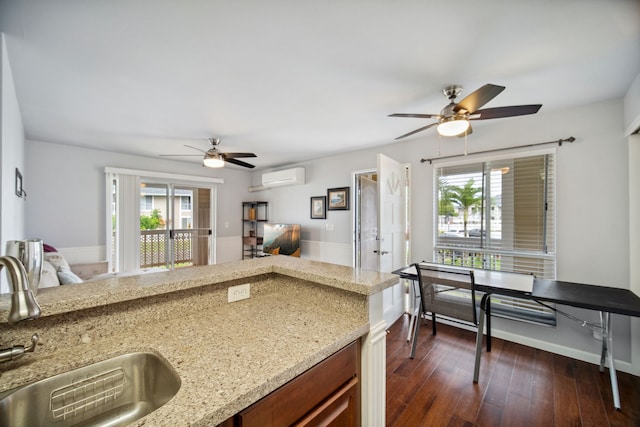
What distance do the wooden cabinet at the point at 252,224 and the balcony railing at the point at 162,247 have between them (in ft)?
3.48

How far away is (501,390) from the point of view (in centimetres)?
197

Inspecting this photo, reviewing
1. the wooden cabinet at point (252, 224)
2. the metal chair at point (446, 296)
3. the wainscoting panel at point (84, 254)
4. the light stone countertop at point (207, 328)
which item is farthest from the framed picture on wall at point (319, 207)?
the wainscoting panel at point (84, 254)

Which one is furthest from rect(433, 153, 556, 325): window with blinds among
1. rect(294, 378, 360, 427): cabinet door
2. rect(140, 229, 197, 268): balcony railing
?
rect(140, 229, 197, 268): balcony railing

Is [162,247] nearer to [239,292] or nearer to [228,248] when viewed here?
[228,248]

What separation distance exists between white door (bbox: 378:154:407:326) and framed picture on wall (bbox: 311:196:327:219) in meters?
1.52

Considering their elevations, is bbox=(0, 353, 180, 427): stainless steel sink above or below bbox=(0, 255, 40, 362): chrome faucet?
below

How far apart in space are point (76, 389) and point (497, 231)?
11.3 feet

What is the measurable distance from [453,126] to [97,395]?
2480mm

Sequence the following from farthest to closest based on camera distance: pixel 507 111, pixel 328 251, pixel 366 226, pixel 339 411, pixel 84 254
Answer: pixel 328 251, pixel 366 226, pixel 84 254, pixel 507 111, pixel 339 411

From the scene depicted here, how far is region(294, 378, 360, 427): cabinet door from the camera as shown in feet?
2.79

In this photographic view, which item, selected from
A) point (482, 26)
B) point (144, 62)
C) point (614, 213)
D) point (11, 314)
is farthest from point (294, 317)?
point (614, 213)

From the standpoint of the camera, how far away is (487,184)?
294 centimetres

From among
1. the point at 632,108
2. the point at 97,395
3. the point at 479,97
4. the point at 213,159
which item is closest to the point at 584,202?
the point at 632,108

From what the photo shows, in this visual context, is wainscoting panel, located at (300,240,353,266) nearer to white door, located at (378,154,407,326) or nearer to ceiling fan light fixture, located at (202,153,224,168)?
white door, located at (378,154,407,326)
